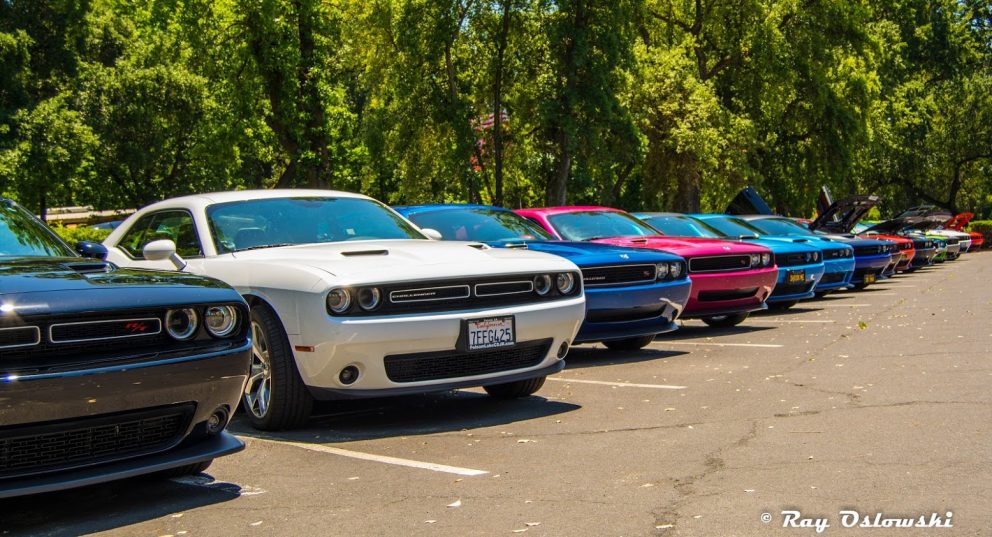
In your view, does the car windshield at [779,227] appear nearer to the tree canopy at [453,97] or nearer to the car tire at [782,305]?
the car tire at [782,305]

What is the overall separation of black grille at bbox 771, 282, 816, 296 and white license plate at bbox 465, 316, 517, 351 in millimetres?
8447

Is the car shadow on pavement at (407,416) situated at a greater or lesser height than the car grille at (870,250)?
lesser

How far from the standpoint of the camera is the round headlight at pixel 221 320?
198 inches

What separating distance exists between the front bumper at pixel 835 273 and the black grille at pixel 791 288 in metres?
1.68

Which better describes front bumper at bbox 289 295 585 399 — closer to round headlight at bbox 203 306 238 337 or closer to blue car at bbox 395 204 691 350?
round headlight at bbox 203 306 238 337

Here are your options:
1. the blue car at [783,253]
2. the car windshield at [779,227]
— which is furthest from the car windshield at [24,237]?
the car windshield at [779,227]

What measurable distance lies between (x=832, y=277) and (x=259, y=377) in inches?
→ 471

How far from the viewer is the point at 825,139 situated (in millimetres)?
34750

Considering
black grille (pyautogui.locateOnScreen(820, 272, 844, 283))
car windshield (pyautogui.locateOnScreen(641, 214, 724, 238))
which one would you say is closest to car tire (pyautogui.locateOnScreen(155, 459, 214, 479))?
car windshield (pyautogui.locateOnScreen(641, 214, 724, 238))

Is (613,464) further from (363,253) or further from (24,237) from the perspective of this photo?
(24,237)

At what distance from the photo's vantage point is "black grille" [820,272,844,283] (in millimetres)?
16611

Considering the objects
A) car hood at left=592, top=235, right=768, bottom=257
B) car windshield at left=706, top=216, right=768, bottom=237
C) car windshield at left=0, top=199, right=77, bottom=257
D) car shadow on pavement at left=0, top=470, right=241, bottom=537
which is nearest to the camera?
car shadow on pavement at left=0, top=470, right=241, bottom=537

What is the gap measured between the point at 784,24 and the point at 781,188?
578 centimetres

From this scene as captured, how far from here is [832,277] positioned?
1672 centimetres
